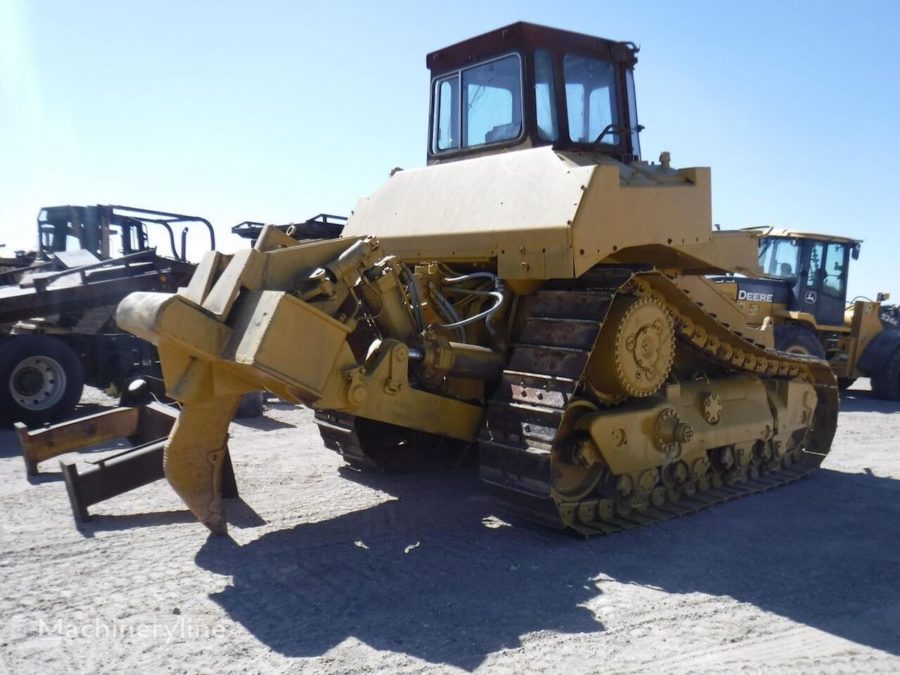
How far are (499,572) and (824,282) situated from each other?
1111 centimetres

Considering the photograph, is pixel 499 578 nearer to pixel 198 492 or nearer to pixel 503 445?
pixel 503 445

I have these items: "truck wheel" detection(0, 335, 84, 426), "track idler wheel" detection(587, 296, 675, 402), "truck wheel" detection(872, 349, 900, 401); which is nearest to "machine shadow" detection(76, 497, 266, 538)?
"track idler wheel" detection(587, 296, 675, 402)

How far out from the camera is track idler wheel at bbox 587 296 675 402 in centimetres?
505

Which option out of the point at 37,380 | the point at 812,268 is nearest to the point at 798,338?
the point at 812,268

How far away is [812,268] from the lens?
13406 millimetres

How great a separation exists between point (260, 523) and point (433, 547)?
3.86 feet

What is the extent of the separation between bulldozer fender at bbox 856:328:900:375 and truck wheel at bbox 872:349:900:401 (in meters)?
0.06

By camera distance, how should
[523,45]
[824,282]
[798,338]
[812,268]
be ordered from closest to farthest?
1. [523,45]
2. [798,338]
3. [812,268]
4. [824,282]

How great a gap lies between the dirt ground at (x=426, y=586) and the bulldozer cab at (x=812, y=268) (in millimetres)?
7767

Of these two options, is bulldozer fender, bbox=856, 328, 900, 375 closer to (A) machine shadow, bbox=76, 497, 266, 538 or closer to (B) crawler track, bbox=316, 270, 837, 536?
(B) crawler track, bbox=316, 270, 837, 536

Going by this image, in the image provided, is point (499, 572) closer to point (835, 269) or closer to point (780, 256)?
point (780, 256)

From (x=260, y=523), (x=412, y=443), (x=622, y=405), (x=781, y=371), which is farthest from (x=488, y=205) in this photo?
(x=781, y=371)

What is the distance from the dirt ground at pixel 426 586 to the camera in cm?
343

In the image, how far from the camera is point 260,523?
5.17 m
